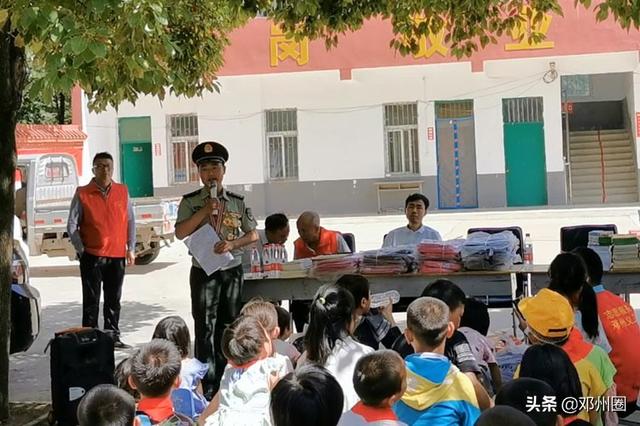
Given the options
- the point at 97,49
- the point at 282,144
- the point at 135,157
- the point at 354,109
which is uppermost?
the point at 354,109

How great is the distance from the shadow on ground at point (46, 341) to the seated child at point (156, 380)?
11.8 feet

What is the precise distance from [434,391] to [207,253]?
9.39ft

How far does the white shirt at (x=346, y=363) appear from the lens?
12.7ft

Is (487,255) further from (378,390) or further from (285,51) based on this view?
(285,51)

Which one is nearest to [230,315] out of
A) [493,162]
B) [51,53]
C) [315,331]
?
[315,331]

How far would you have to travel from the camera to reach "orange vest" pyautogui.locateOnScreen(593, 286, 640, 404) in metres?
4.82

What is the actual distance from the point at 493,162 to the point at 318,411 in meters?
21.5

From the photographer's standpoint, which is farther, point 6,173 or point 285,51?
point 285,51

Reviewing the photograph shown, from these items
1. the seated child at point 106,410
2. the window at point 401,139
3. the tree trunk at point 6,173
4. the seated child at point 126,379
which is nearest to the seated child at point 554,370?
the seated child at point 106,410

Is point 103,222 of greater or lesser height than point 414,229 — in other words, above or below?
above

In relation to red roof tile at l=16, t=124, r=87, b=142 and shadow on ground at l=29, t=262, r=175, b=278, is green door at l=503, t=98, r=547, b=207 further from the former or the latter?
red roof tile at l=16, t=124, r=87, b=142

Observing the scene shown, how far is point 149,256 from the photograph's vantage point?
15.7m

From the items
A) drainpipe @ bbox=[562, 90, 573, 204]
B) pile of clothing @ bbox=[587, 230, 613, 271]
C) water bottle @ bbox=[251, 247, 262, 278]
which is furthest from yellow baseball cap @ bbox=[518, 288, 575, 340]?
drainpipe @ bbox=[562, 90, 573, 204]

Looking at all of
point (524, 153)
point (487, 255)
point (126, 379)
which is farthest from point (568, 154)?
point (126, 379)
